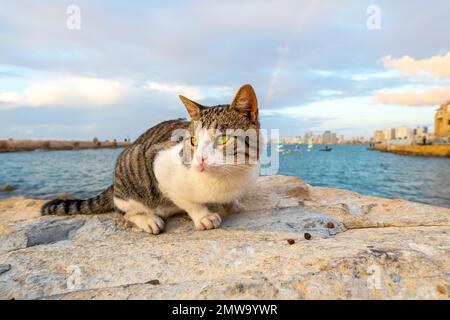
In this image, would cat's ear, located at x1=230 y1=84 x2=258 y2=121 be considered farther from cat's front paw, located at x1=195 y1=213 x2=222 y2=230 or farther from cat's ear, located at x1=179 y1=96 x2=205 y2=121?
cat's front paw, located at x1=195 y1=213 x2=222 y2=230

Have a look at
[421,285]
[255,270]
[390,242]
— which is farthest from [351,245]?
[255,270]

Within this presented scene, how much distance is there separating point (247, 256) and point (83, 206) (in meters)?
2.88

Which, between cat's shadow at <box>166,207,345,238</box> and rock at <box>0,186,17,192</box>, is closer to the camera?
cat's shadow at <box>166,207,345,238</box>

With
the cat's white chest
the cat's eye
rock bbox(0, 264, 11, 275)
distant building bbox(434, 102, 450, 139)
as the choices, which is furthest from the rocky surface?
distant building bbox(434, 102, 450, 139)

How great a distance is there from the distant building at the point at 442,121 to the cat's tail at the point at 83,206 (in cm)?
6781

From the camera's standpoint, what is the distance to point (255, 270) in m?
1.96

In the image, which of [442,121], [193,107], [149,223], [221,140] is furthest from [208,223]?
[442,121]

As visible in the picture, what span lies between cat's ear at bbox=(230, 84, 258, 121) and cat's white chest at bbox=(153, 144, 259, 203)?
0.61 meters

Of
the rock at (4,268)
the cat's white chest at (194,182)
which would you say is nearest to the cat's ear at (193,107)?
the cat's white chest at (194,182)

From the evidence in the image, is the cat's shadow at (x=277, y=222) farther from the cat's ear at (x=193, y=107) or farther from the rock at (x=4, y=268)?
the rock at (x=4, y=268)

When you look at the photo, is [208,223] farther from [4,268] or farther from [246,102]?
[4,268]

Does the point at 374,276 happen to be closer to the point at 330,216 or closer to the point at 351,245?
the point at 351,245

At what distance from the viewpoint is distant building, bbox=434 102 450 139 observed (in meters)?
54.3

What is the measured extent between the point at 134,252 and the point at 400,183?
25711 mm
